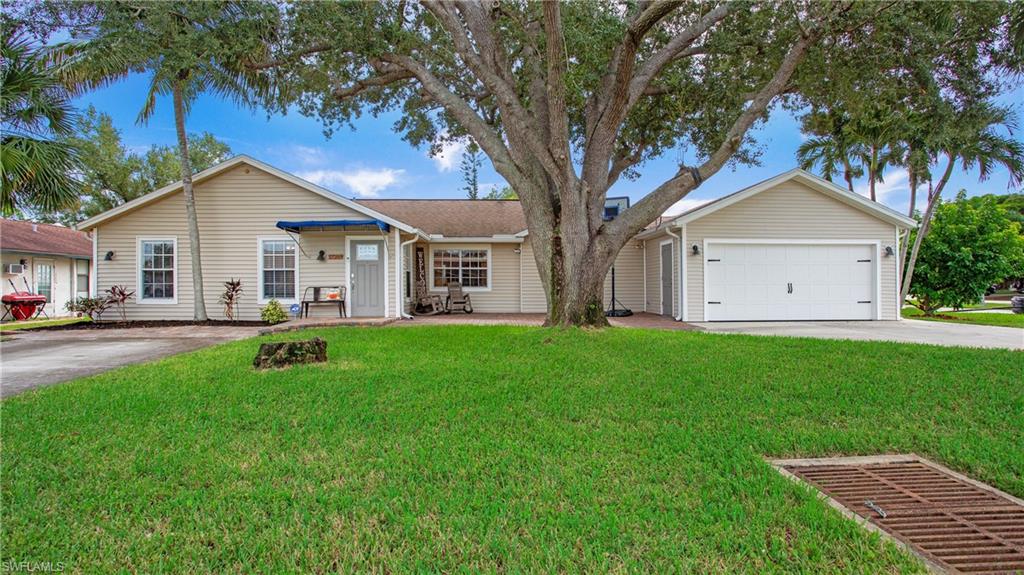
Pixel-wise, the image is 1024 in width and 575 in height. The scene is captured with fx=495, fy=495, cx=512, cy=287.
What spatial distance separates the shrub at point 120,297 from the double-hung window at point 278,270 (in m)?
3.16

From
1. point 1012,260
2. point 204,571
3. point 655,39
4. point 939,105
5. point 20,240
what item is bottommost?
point 204,571

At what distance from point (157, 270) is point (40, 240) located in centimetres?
1050

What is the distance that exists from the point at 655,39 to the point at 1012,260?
1238 centimetres

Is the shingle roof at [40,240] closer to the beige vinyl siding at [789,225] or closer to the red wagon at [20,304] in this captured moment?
the red wagon at [20,304]

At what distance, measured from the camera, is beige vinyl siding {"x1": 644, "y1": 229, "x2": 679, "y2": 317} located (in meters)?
12.7

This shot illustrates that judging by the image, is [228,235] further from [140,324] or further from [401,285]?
[401,285]

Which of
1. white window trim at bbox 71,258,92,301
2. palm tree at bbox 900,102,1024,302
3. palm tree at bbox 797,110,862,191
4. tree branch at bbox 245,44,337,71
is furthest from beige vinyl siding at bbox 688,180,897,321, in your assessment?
white window trim at bbox 71,258,92,301

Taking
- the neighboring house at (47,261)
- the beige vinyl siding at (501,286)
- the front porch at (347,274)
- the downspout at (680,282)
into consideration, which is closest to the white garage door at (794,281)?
the downspout at (680,282)

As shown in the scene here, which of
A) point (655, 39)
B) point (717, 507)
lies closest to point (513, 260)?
point (655, 39)

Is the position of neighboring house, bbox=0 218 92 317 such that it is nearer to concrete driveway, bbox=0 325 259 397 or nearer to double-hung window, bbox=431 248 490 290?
concrete driveway, bbox=0 325 259 397

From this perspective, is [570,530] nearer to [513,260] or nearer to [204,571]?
[204,571]

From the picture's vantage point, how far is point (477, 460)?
2.91 metres

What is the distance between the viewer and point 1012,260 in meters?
13.9

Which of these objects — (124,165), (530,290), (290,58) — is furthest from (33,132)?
(124,165)
